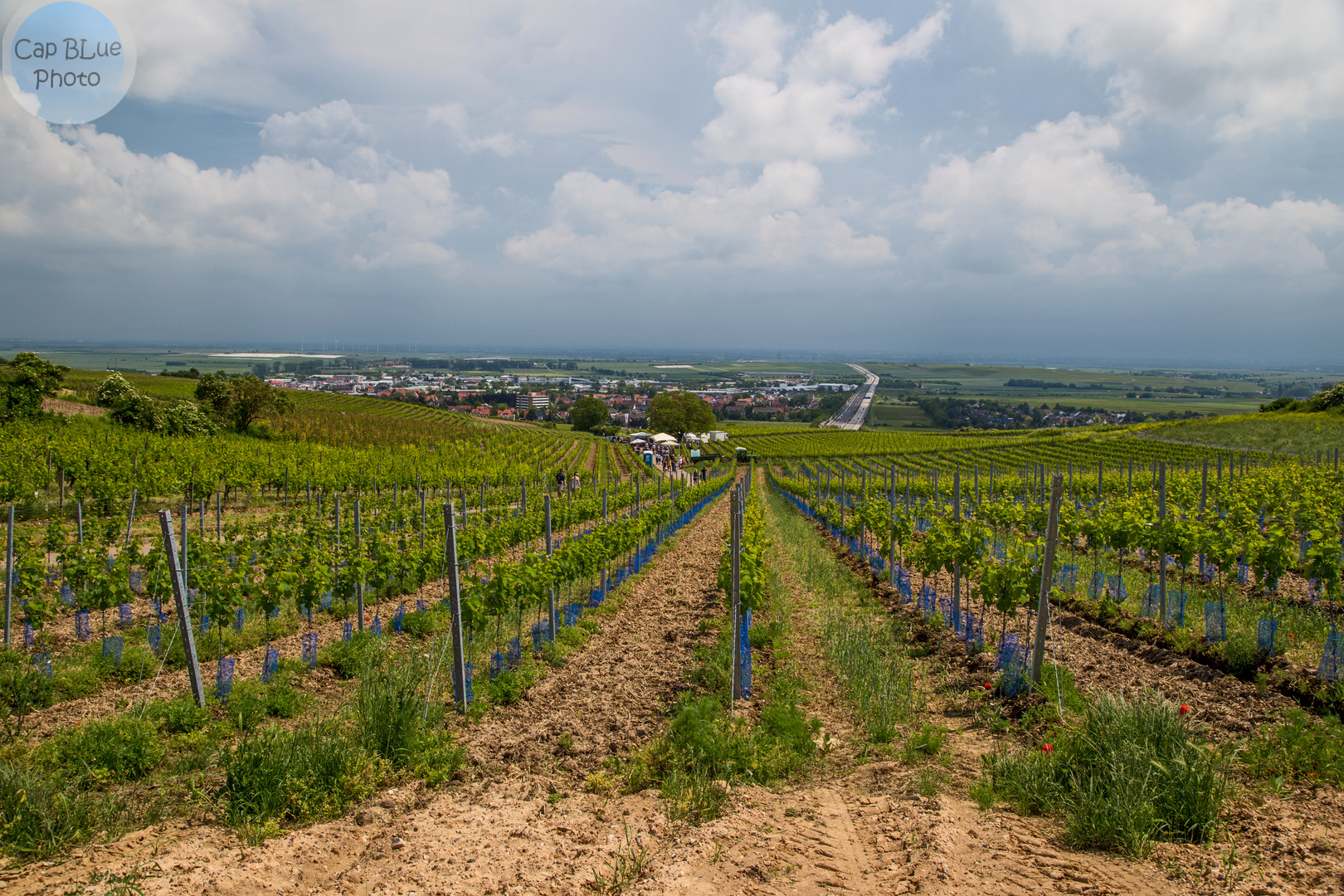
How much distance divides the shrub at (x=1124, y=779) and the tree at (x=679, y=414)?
82060 millimetres

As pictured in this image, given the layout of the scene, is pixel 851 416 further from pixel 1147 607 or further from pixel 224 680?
pixel 224 680

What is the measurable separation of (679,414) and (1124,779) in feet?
281

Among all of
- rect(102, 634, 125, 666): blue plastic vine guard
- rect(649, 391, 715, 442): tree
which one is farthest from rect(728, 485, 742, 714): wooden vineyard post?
rect(649, 391, 715, 442): tree

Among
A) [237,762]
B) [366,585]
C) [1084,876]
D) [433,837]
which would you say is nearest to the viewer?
[1084,876]

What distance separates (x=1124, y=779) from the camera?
438cm

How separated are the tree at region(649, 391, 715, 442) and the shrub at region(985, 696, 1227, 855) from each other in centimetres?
8206

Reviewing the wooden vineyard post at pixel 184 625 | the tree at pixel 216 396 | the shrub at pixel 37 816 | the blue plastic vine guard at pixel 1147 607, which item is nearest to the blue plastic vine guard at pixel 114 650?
the wooden vineyard post at pixel 184 625

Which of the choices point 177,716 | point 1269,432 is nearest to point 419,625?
Answer: point 177,716

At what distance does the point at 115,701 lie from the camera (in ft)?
21.7

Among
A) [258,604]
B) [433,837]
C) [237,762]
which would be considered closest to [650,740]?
[433,837]

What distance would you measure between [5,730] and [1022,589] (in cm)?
1032

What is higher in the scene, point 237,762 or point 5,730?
point 237,762

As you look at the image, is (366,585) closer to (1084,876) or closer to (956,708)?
(956,708)

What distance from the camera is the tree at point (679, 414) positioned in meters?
88.8
